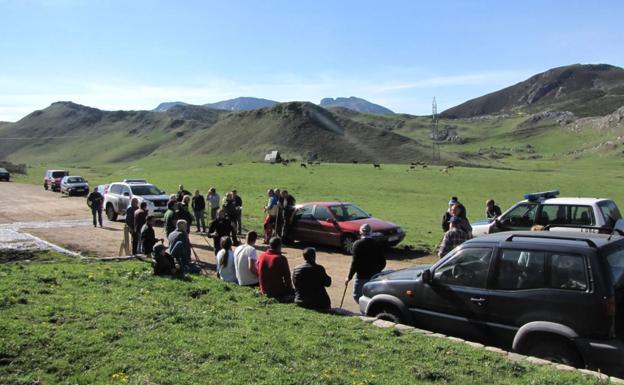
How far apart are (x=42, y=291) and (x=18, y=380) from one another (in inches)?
164

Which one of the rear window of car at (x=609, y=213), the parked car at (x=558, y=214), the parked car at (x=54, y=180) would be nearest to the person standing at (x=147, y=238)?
the parked car at (x=558, y=214)

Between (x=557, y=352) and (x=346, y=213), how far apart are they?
458 inches

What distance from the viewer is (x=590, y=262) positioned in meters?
6.60

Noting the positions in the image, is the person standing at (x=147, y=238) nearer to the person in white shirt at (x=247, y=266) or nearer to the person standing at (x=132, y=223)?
the person standing at (x=132, y=223)

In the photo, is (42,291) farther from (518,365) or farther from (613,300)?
(613,300)

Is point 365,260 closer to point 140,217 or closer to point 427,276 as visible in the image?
point 427,276

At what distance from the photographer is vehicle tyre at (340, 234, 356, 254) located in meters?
17.2

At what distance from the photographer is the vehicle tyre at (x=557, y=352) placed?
667 cm

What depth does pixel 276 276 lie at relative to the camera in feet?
32.2

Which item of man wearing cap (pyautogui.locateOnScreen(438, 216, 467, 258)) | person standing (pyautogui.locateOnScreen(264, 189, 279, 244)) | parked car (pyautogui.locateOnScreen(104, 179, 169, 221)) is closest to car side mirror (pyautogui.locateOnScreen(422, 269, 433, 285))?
man wearing cap (pyautogui.locateOnScreen(438, 216, 467, 258))

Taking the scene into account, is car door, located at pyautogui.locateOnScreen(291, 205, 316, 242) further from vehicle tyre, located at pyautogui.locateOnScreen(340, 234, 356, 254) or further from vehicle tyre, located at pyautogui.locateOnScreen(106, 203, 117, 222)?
vehicle tyre, located at pyautogui.locateOnScreen(106, 203, 117, 222)

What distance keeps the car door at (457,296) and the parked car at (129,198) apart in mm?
18309

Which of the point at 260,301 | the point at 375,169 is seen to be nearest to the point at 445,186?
the point at 375,169

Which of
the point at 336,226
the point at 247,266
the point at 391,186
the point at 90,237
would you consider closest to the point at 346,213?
the point at 336,226
